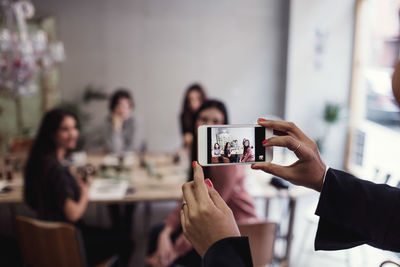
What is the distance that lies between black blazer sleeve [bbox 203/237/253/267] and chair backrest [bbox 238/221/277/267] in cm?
113

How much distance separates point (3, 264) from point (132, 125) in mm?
1845

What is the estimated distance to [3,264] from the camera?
8.49 ft

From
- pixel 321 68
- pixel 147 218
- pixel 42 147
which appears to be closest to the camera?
pixel 42 147

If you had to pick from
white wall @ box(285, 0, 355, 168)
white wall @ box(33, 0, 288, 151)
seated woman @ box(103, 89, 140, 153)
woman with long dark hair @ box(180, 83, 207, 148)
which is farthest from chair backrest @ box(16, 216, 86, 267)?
white wall @ box(285, 0, 355, 168)

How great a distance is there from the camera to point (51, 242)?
1.80 meters

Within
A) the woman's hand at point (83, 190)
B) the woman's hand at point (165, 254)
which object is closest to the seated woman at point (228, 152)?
the woman's hand at point (165, 254)

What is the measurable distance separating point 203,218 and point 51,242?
154 cm

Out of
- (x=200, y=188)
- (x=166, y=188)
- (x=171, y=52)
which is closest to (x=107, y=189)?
(x=166, y=188)

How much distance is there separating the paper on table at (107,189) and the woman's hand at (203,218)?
Answer: 6.32ft

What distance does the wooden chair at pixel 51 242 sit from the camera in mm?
1766

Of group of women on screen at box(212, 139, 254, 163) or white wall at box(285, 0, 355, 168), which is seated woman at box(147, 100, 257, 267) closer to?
group of women on screen at box(212, 139, 254, 163)

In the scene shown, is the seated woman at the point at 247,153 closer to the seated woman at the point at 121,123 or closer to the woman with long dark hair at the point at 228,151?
the woman with long dark hair at the point at 228,151

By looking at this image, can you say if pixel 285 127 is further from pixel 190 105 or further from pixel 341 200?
pixel 190 105

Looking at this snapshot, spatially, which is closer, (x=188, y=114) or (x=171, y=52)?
(x=188, y=114)
